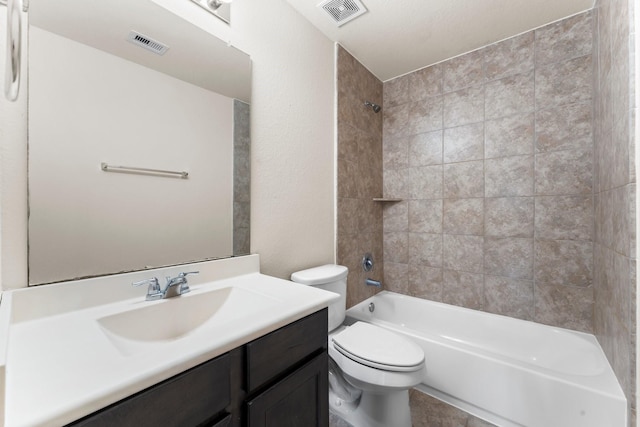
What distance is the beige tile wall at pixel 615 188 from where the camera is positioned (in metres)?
0.99

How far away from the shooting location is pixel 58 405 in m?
0.41

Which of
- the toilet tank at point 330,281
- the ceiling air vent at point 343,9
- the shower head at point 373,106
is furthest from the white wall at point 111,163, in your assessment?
the shower head at point 373,106

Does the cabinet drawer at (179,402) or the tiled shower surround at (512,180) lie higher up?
the tiled shower surround at (512,180)

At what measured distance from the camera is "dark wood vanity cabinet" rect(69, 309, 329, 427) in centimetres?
52

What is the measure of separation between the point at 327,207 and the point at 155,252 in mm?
1088

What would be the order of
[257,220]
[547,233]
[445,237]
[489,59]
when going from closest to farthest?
[257,220] < [547,233] < [489,59] < [445,237]

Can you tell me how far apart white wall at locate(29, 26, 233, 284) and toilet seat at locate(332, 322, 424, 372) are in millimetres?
816

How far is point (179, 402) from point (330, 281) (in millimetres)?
1002

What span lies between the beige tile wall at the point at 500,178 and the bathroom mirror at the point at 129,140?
1.57m

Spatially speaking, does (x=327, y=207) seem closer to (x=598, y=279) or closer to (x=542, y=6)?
(x=598, y=279)

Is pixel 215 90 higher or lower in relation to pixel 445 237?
higher

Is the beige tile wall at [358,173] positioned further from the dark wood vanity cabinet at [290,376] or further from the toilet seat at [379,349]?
the dark wood vanity cabinet at [290,376]

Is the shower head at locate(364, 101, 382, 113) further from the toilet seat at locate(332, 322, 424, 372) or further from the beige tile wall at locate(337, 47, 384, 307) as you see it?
the toilet seat at locate(332, 322, 424, 372)

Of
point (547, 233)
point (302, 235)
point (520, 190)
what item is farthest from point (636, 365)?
point (302, 235)
